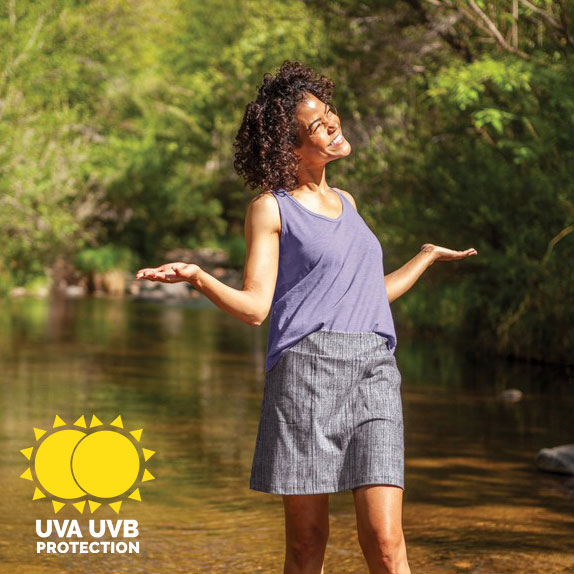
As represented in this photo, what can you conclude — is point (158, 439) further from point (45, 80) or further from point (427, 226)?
point (45, 80)

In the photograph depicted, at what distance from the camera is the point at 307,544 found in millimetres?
3787

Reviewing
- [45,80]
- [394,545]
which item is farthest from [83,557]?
[45,80]

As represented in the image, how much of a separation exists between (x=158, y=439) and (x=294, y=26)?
20.2m

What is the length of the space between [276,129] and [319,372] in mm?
786

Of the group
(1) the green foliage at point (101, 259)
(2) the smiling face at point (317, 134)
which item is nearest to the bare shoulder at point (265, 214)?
(2) the smiling face at point (317, 134)

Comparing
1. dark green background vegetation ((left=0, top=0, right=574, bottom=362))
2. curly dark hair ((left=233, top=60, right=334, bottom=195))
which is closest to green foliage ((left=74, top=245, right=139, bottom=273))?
dark green background vegetation ((left=0, top=0, right=574, bottom=362))

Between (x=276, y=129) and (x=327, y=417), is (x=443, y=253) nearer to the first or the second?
(x=276, y=129)

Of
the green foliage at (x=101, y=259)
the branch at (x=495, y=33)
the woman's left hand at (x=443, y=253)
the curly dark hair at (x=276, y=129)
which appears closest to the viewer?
the curly dark hair at (x=276, y=129)

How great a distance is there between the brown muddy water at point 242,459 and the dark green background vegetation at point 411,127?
1120 mm

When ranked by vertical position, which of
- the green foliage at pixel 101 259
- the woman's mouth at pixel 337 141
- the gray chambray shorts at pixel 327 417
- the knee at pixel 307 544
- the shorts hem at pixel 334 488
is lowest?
the knee at pixel 307 544

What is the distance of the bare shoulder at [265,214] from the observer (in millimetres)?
3797

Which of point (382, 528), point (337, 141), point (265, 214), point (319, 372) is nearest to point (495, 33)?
point (337, 141)

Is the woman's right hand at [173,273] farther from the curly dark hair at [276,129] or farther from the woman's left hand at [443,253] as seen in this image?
the woman's left hand at [443,253]

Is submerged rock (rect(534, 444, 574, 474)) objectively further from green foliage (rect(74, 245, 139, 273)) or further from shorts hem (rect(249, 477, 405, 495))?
green foliage (rect(74, 245, 139, 273))
